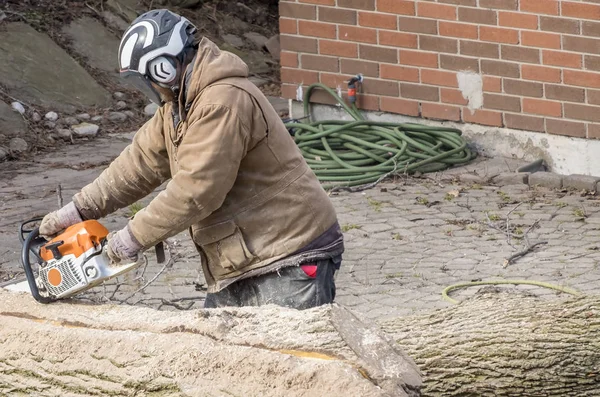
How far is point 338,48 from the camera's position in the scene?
9.24 m

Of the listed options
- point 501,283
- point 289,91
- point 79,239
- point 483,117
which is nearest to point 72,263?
point 79,239

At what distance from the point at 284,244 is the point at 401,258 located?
8.06 feet

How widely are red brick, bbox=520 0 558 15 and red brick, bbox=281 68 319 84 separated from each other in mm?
2095

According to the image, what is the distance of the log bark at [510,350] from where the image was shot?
3.65 metres

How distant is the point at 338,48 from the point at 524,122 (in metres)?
1.85

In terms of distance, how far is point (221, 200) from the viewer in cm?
409

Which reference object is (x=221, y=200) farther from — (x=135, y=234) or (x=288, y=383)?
(x=288, y=383)

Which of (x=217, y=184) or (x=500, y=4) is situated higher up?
(x=217, y=184)

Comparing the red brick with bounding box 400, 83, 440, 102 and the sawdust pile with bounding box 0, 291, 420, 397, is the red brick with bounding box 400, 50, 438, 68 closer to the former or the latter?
the red brick with bounding box 400, 83, 440, 102

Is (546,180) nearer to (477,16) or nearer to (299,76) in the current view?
(477,16)

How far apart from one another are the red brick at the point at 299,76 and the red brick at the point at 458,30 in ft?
4.39

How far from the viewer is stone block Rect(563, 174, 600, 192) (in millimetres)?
7824

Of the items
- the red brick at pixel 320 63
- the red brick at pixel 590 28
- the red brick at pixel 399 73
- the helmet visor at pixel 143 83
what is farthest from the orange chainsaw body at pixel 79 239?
the red brick at pixel 320 63

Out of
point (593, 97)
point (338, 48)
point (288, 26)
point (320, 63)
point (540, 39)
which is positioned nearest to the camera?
point (593, 97)
